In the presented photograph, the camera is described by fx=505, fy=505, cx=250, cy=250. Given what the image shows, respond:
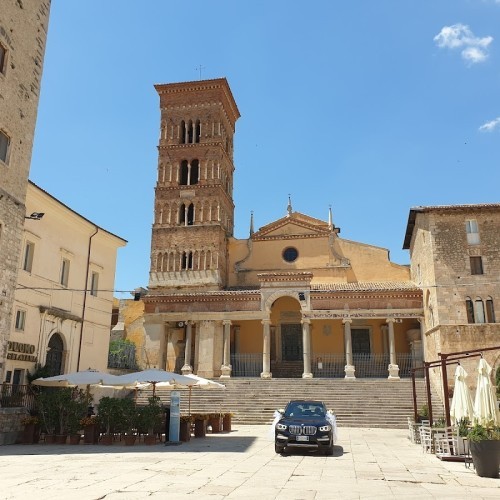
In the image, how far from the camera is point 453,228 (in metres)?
25.8

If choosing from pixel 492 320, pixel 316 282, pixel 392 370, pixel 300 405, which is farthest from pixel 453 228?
pixel 300 405

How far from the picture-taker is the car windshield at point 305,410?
1401cm

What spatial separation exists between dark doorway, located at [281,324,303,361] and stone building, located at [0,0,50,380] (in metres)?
21.4

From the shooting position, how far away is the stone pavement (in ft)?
25.9

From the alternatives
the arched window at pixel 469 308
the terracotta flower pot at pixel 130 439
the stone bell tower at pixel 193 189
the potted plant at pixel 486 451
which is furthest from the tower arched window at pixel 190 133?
the potted plant at pixel 486 451

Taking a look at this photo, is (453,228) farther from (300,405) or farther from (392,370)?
(300,405)

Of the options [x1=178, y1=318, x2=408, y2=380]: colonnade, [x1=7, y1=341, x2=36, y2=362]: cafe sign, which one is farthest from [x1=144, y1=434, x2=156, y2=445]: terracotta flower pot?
[x1=178, y1=318, x2=408, y2=380]: colonnade

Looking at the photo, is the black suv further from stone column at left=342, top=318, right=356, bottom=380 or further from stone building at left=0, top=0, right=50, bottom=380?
stone column at left=342, top=318, right=356, bottom=380

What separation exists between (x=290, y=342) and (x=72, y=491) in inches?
1076

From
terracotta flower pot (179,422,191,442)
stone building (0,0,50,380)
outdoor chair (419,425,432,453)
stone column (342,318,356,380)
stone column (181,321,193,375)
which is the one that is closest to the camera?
outdoor chair (419,425,432,453)

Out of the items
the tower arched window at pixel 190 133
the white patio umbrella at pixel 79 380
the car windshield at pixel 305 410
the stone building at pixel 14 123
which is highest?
the tower arched window at pixel 190 133

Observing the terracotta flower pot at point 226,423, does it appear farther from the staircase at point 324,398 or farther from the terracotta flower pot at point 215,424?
the staircase at point 324,398

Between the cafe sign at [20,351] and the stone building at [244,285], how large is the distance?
12968mm

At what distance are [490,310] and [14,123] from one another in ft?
73.0
